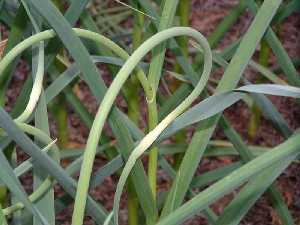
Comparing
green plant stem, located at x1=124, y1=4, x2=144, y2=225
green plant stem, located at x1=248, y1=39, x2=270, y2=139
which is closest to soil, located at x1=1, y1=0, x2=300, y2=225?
green plant stem, located at x1=248, y1=39, x2=270, y2=139

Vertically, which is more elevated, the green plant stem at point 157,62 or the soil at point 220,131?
the green plant stem at point 157,62

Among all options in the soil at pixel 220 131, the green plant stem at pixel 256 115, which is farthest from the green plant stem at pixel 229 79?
the green plant stem at pixel 256 115

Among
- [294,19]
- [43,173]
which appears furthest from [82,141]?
[43,173]

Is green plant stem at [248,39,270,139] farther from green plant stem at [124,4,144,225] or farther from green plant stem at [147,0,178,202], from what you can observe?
green plant stem at [147,0,178,202]

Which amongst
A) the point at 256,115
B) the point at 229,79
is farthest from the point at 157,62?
the point at 256,115

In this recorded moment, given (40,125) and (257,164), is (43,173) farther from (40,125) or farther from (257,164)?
(257,164)

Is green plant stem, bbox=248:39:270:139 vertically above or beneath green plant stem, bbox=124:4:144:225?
beneath

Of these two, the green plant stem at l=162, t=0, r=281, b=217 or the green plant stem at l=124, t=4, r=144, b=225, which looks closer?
the green plant stem at l=162, t=0, r=281, b=217

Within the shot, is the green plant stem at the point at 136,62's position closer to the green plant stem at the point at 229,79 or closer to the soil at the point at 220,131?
the green plant stem at the point at 229,79
